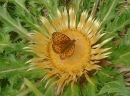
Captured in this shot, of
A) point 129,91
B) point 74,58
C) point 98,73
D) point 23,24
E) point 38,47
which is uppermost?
point 23,24

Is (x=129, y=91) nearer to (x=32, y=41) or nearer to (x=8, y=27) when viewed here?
(x=32, y=41)

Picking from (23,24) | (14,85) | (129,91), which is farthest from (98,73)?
(23,24)

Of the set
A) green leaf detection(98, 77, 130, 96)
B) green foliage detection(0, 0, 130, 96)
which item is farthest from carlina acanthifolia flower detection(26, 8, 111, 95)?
green leaf detection(98, 77, 130, 96)

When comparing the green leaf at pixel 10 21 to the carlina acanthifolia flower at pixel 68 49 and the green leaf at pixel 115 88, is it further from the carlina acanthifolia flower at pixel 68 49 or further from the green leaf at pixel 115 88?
the green leaf at pixel 115 88

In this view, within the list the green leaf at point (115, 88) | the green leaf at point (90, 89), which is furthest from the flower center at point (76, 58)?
the green leaf at point (115, 88)

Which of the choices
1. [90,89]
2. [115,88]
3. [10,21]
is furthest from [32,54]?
[115,88]

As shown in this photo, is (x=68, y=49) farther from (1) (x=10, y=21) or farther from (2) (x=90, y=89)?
(1) (x=10, y=21)
